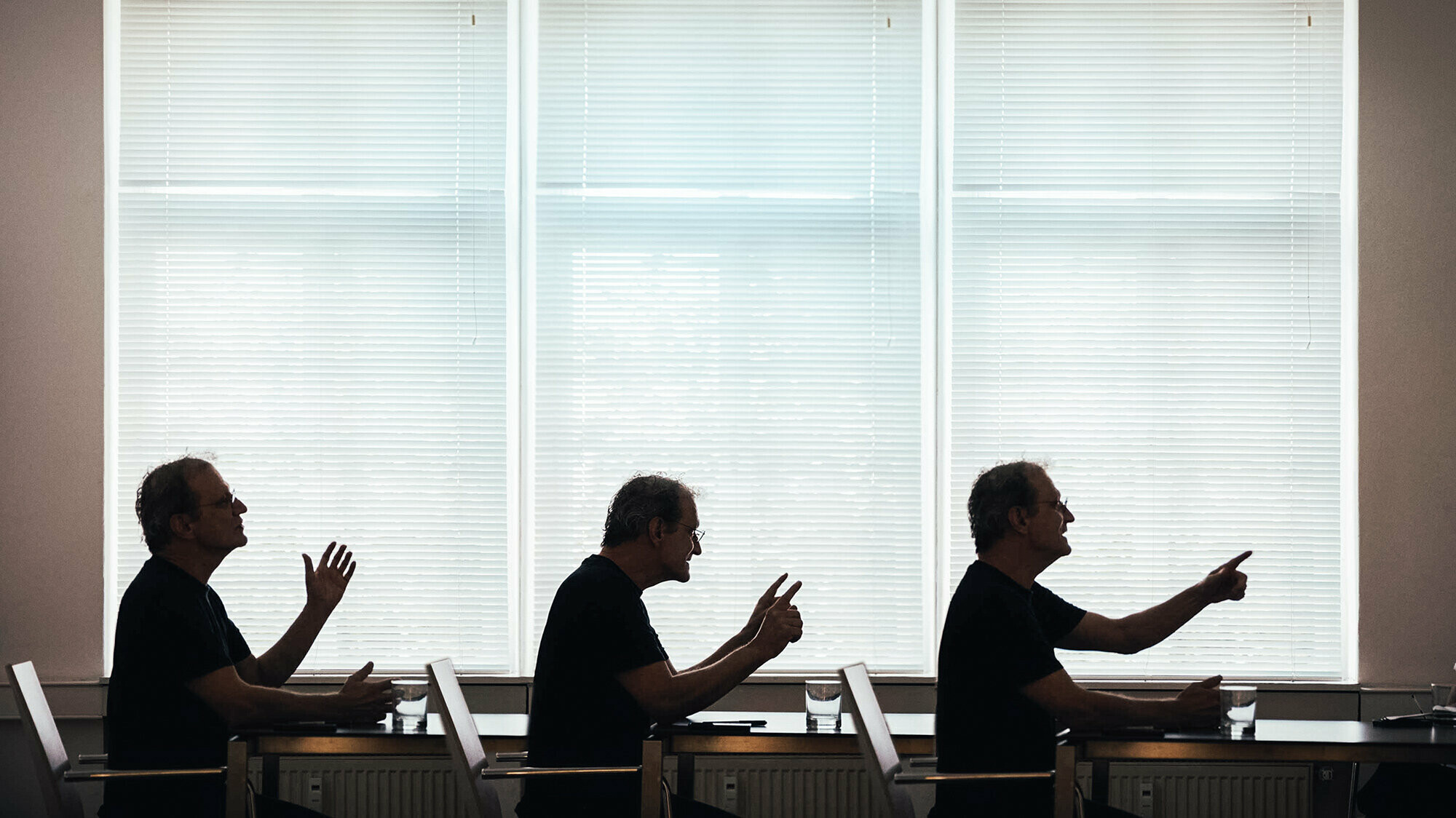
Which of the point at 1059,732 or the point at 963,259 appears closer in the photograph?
the point at 1059,732

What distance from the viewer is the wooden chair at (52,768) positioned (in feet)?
9.38

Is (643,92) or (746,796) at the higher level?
(643,92)

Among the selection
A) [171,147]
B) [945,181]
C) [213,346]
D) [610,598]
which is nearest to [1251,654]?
[945,181]

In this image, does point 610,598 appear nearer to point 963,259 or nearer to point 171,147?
point 963,259

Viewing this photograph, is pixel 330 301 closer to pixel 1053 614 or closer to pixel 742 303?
pixel 742 303

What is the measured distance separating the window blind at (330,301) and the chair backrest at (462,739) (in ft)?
4.61

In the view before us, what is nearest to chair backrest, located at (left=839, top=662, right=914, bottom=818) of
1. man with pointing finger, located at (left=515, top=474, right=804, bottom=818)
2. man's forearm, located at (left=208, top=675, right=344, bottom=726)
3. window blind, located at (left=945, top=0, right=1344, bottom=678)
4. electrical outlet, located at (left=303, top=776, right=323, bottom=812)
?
man with pointing finger, located at (left=515, top=474, right=804, bottom=818)

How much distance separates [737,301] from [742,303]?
0.02 meters

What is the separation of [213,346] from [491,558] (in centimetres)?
126

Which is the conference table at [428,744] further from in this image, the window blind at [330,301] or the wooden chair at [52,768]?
the window blind at [330,301]

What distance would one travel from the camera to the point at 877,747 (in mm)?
2871

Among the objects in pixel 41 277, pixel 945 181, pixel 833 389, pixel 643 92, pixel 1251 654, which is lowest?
pixel 1251 654

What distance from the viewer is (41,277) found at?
4469 millimetres

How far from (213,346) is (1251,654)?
3877mm
